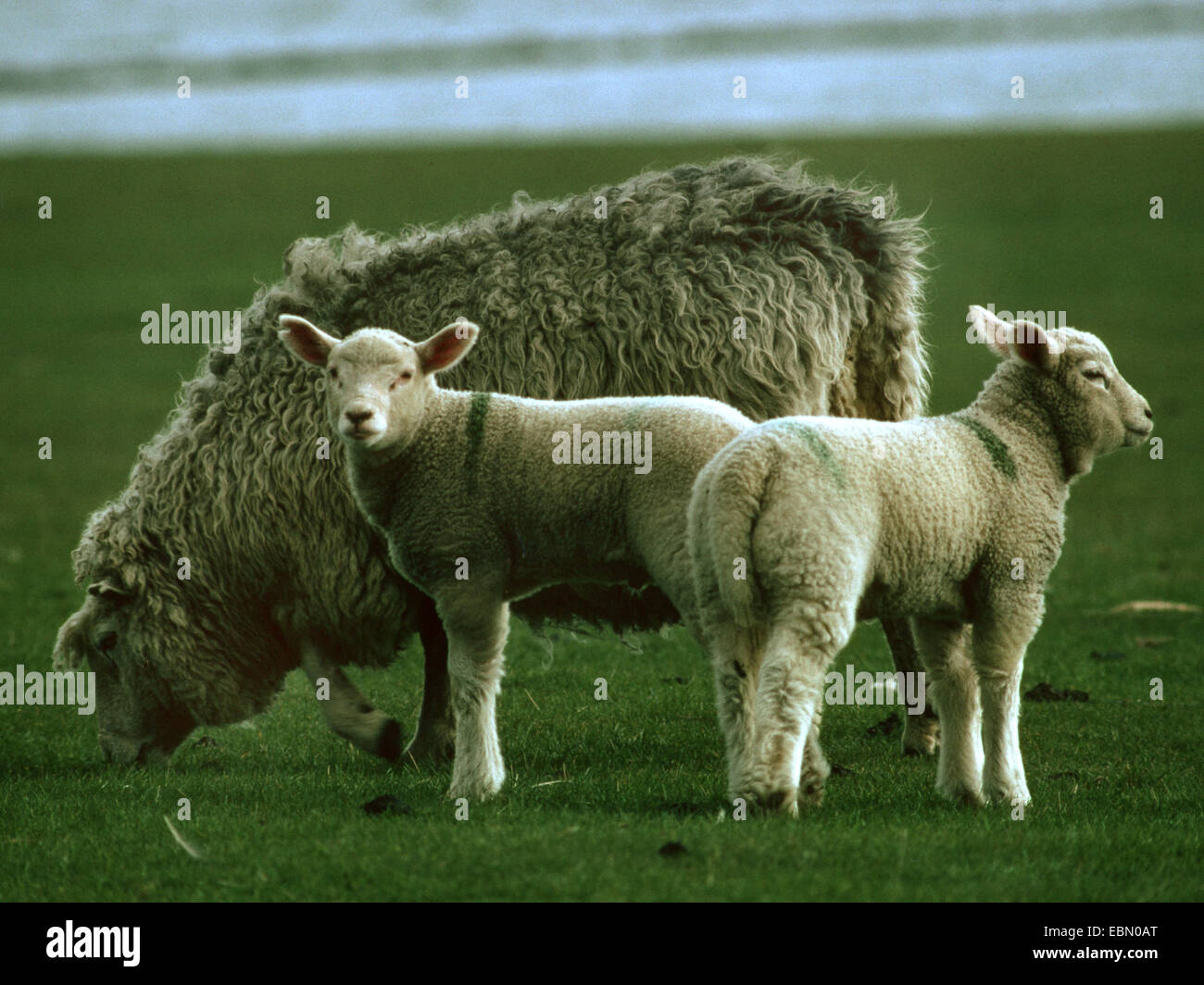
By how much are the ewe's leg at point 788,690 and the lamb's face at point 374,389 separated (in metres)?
1.63

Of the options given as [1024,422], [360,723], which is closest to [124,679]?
[360,723]

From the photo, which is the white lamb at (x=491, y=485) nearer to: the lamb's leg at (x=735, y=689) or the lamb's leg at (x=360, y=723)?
the lamb's leg at (x=735, y=689)

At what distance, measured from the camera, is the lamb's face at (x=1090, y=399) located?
581 centimetres

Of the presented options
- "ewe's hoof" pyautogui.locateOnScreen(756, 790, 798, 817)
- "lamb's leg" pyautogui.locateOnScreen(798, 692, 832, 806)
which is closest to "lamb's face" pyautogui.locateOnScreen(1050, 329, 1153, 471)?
"lamb's leg" pyautogui.locateOnScreen(798, 692, 832, 806)

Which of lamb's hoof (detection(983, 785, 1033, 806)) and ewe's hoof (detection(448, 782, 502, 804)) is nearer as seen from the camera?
lamb's hoof (detection(983, 785, 1033, 806))

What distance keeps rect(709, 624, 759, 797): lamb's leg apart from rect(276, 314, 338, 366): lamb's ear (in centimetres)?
186

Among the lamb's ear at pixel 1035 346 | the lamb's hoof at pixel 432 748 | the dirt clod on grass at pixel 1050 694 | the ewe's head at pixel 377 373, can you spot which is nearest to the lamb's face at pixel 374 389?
the ewe's head at pixel 377 373

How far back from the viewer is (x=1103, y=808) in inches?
235

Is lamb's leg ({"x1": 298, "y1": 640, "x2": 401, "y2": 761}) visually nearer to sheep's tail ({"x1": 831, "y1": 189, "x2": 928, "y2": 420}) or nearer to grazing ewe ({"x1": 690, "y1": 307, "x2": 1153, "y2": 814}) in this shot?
grazing ewe ({"x1": 690, "y1": 307, "x2": 1153, "y2": 814})

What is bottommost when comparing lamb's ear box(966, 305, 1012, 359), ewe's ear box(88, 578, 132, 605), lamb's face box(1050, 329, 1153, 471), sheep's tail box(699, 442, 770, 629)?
ewe's ear box(88, 578, 132, 605)

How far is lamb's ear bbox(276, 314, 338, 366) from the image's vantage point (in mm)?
6082

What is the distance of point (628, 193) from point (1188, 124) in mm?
42371

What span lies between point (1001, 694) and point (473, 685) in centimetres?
193

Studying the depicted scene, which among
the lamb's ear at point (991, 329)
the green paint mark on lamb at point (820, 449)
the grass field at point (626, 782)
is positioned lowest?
the grass field at point (626, 782)
